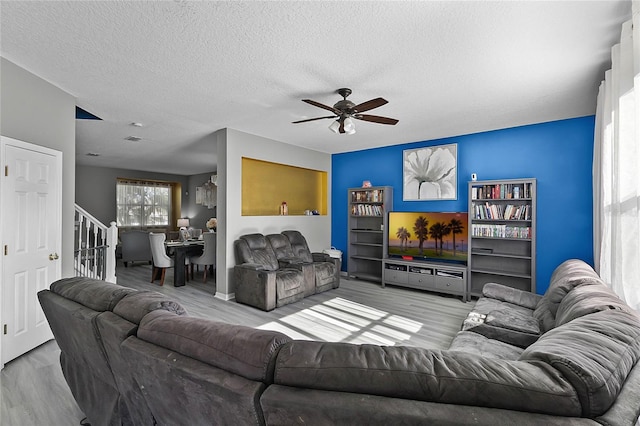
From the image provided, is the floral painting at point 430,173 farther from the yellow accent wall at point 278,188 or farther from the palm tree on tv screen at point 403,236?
the yellow accent wall at point 278,188

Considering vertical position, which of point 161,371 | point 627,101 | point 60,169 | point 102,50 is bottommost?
point 161,371

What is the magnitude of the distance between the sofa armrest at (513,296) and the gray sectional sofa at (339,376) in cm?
178

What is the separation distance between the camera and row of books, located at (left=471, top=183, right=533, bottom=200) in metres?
4.47

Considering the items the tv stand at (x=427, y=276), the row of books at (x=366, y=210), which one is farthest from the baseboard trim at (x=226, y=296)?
the row of books at (x=366, y=210)

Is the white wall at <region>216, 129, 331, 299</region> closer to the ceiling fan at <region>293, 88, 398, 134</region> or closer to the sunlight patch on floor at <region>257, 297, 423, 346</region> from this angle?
the sunlight patch on floor at <region>257, 297, 423, 346</region>

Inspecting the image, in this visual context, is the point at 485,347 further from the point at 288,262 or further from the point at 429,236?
the point at 288,262

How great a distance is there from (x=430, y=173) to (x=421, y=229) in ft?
3.36

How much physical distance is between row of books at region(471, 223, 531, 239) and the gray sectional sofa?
128 inches

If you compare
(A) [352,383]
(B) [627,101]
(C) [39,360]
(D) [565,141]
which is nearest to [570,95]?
(D) [565,141]

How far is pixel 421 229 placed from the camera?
5.41m

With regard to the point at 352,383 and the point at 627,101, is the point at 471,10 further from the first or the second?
the point at 352,383

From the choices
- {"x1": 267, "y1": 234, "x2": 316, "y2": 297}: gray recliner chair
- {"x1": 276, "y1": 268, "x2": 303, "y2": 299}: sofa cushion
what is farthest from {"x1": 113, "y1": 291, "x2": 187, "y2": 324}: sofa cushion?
{"x1": 267, "y1": 234, "x2": 316, "y2": 297}: gray recliner chair

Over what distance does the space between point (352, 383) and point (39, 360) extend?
10.9 ft

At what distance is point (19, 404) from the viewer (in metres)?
2.15
